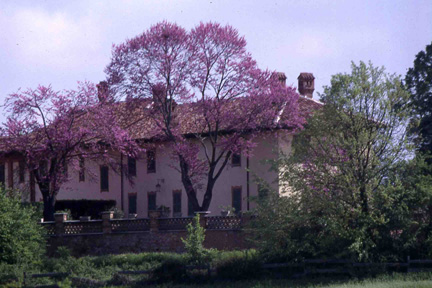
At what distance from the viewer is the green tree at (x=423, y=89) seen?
3478cm

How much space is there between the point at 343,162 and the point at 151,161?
1804 cm

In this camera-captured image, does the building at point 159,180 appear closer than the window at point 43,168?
No

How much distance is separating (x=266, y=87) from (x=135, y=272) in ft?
44.8

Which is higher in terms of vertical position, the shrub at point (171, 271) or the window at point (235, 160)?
the window at point (235, 160)

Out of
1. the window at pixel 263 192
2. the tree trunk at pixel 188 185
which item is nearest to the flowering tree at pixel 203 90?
the tree trunk at pixel 188 185

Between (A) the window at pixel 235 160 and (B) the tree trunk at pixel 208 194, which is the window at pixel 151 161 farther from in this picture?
(B) the tree trunk at pixel 208 194

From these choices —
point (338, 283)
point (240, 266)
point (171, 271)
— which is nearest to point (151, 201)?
point (171, 271)

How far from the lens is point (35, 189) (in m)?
45.3

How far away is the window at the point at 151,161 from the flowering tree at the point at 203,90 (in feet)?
11.9

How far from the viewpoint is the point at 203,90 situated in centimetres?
3562

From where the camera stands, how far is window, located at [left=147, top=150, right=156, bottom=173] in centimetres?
4000

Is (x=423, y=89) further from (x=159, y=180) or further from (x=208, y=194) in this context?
(x=159, y=180)

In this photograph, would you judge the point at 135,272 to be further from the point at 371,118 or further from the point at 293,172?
the point at 371,118

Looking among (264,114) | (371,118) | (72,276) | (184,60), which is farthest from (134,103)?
(371,118)
